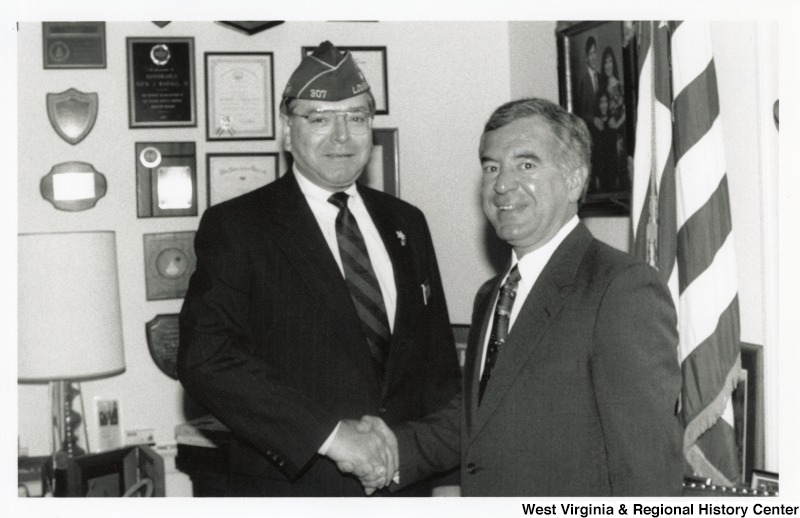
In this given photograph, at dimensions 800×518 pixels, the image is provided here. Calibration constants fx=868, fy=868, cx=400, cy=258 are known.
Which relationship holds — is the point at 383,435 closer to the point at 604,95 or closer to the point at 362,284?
the point at 362,284

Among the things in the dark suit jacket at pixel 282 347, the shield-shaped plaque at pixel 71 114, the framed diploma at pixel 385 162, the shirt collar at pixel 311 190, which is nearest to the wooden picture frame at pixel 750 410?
the dark suit jacket at pixel 282 347

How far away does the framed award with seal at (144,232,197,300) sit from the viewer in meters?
3.20

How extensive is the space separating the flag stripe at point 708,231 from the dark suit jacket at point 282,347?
68 centimetres

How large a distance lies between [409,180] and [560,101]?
71cm

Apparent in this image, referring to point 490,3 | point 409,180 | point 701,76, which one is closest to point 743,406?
point 701,76

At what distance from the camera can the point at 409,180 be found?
132 inches

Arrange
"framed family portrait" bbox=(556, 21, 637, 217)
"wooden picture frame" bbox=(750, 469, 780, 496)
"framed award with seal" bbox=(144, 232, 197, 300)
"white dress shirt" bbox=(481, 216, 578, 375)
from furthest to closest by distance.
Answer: "framed award with seal" bbox=(144, 232, 197, 300) → "framed family portrait" bbox=(556, 21, 637, 217) → "wooden picture frame" bbox=(750, 469, 780, 496) → "white dress shirt" bbox=(481, 216, 578, 375)

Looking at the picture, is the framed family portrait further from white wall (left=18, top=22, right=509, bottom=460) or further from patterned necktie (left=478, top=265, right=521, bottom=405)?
patterned necktie (left=478, top=265, right=521, bottom=405)

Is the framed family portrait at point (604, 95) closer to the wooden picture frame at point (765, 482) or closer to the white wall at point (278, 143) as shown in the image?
the white wall at point (278, 143)

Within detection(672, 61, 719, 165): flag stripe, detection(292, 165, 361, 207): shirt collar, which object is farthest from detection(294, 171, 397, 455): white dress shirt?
detection(672, 61, 719, 165): flag stripe

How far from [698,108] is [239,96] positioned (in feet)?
5.84

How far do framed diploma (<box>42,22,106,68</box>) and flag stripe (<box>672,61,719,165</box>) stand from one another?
208 cm

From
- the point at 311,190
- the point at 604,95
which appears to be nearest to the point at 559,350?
the point at 311,190

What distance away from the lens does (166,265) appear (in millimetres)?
3201
